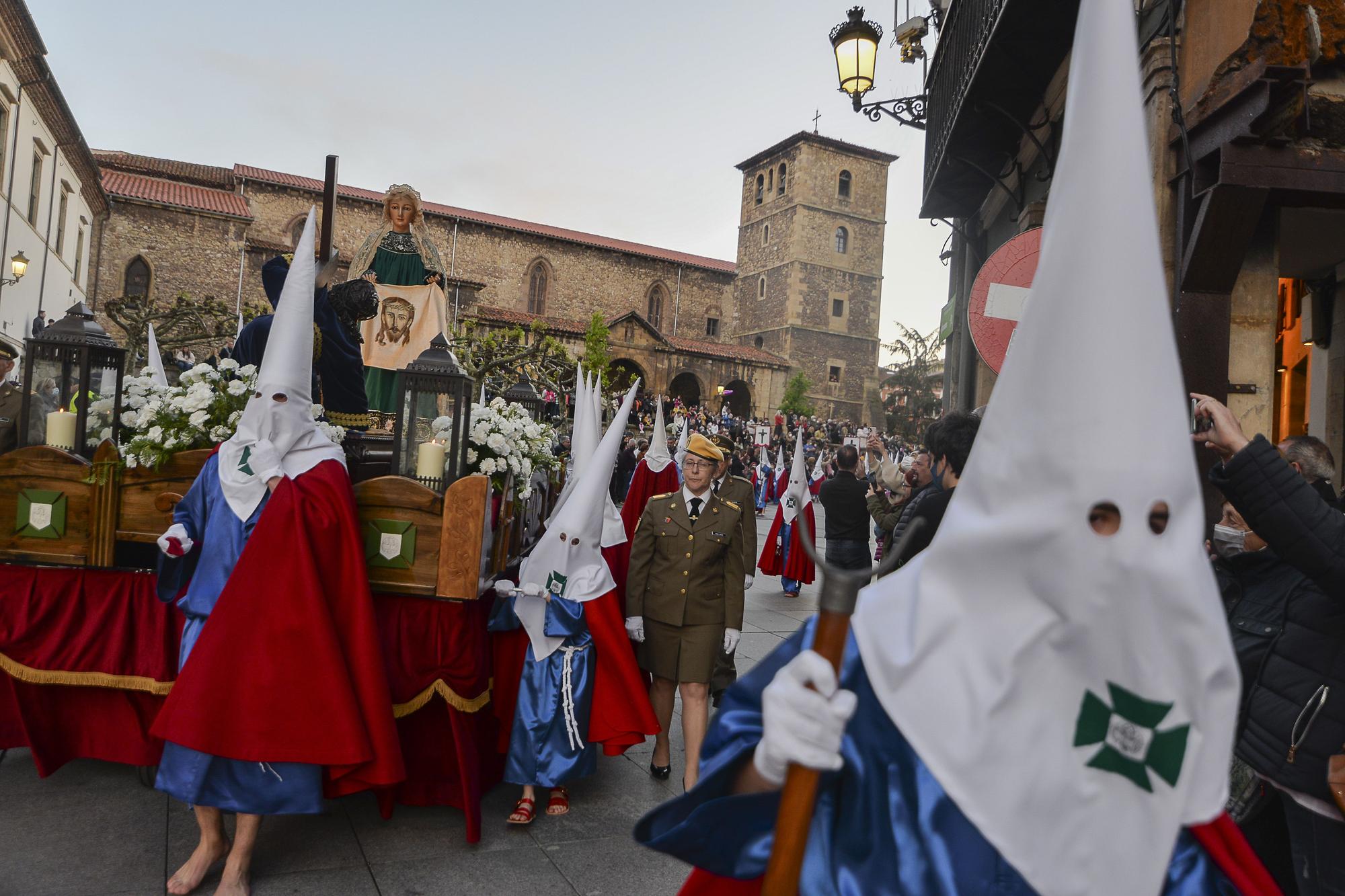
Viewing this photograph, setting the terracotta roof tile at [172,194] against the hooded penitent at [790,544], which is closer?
the hooded penitent at [790,544]

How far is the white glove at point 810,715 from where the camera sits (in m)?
1.44

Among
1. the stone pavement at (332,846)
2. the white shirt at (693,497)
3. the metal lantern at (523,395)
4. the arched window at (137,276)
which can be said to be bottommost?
the stone pavement at (332,846)

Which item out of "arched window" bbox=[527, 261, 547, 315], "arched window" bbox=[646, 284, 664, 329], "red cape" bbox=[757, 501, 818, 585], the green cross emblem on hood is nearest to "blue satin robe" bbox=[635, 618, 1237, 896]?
the green cross emblem on hood

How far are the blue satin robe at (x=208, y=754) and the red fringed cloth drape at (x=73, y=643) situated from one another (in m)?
0.55

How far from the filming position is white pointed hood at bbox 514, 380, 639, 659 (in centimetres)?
461

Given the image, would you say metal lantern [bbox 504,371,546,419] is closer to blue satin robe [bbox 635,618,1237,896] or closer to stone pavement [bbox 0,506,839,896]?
stone pavement [bbox 0,506,839,896]

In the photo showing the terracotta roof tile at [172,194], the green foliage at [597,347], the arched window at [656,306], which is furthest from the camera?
the arched window at [656,306]

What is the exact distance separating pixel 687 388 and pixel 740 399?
10.9 ft

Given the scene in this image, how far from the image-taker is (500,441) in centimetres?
470

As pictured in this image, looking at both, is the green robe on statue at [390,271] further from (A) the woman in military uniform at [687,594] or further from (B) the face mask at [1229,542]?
(B) the face mask at [1229,542]

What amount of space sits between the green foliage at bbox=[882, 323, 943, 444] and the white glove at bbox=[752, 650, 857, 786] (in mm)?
53297

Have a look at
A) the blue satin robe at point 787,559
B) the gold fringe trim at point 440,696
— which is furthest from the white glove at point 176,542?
the blue satin robe at point 787,559

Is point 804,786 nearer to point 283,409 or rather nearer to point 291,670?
point 291,670

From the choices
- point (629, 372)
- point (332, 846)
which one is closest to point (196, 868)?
point (332, 846)
